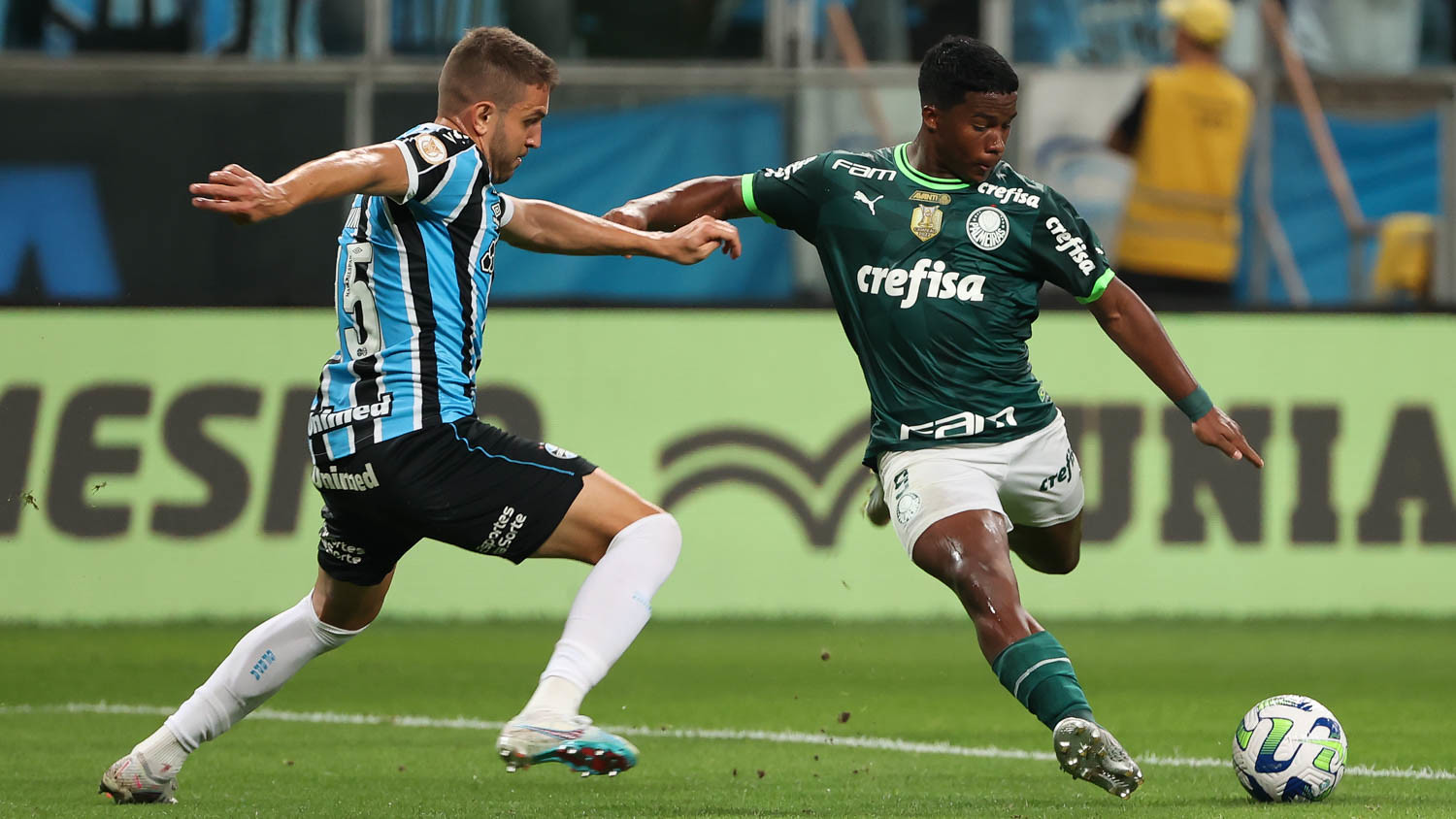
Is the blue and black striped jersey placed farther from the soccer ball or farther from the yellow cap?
the yellow cap

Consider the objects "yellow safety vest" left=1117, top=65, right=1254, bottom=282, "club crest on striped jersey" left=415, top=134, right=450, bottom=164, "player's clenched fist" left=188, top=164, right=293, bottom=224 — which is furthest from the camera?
"yellow safety vest" left=1117, top=65, right=1254, bottom=282

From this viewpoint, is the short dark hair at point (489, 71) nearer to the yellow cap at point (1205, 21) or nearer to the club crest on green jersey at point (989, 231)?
the club crest on green jersey at point (989, 231)

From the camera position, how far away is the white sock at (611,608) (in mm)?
5324

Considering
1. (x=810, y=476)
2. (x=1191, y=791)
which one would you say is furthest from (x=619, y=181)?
(x=1191, y=791)

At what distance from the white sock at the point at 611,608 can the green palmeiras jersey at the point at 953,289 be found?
47.4 inches

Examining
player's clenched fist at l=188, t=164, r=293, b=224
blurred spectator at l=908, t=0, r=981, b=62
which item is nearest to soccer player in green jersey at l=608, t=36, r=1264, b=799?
player's clenched fist at l=188, t=164, r=293, b=224

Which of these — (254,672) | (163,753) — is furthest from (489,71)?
(163,753)

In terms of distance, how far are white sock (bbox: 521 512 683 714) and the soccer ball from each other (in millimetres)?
1840

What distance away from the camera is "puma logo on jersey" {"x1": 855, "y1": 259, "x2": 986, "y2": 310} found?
21.8 feet

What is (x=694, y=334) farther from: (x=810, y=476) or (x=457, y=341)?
(x=457, y=341)

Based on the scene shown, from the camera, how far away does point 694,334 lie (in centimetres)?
1198

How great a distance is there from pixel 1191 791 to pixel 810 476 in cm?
542

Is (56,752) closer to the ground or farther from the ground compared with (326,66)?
closer to the ground

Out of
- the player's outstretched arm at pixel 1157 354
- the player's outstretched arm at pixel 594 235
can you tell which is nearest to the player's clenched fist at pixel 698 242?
the player's outstretched arm at pixel 594 235
